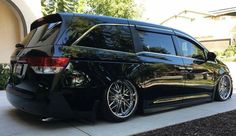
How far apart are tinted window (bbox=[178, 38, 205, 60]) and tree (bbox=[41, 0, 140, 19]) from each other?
18963mm

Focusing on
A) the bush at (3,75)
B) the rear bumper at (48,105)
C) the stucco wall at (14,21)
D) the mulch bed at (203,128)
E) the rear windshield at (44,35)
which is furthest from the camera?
the stucco wall at (14,21)

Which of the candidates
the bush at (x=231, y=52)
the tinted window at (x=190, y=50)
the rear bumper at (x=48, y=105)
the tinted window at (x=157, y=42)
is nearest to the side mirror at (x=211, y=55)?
the tinted window at (x=190, y=50)

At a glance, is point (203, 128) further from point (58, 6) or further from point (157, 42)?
point (58, 6)

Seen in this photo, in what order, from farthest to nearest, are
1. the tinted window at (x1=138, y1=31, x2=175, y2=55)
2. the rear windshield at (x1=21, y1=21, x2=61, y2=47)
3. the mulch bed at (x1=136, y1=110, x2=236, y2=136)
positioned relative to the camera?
1. the tinted window at (x1=138, y1=31, x2=175, y2=55)
2. the rear windshield at (x1=21, y1=21, x2=61, y2=47)
3. the mulch bed at (x1=136, y1=110, x2=236, y2=136)

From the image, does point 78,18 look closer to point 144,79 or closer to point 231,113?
point 144,79

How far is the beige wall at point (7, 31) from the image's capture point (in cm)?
1311

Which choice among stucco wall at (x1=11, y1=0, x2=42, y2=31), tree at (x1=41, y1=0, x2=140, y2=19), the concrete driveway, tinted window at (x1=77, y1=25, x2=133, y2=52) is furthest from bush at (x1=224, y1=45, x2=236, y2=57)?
tinted window at (x1=77, y1=25, x2=133, y2=52)

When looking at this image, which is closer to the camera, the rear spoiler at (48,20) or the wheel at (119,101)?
the rear spoiler at (48,20)

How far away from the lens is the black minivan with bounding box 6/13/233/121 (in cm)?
502

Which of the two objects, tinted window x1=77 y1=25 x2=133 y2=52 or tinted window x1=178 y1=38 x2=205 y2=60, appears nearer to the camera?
tinted window x1=77 y1=25 x2=133 y2=52

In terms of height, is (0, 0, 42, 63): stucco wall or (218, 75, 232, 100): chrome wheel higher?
(0, 0, 42, 63): stucco wall

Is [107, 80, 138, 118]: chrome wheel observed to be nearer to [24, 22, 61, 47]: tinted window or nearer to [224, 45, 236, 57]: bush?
[24, 22, 61, 47]: tinted window

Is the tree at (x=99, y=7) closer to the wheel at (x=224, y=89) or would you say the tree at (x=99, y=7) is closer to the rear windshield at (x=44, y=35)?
the wheel at (x=224, y=89)

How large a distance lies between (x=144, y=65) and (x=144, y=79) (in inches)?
10.0
